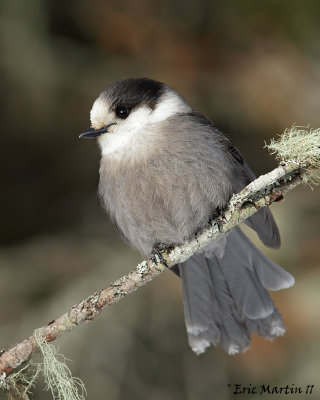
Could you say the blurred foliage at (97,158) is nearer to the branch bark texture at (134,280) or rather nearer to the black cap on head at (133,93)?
the black cap on head at (133,93)

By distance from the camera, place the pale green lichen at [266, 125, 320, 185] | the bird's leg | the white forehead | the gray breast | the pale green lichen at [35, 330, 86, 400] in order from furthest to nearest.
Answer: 1. the white forehead
2. the gray breast
3. the bird's leg
4. the pale green lichen at [35, 330, 86, 400]
5. the pale green lichen at [266, 125, 320, 185]

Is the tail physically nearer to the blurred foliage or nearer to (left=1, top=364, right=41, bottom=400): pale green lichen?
the blurred foliage

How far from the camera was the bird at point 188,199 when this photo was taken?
110 inches

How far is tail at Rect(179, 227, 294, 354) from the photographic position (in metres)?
3.12

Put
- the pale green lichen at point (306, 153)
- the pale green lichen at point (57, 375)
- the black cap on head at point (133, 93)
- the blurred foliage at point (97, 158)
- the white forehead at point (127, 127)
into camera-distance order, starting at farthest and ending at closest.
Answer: the blurred foliage at point (97, 158)
the black cap on head at point (133, 93)
the white forehead at point (127, 127)
the pale green lichen at point (57, 375)
the pale green lichen at point (306, 153)

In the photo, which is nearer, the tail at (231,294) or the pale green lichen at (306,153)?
the pale green lichen at (306,153)

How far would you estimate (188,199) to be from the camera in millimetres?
2797

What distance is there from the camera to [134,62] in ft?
13.7

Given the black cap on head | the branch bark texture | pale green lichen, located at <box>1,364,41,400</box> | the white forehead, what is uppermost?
the black cap on head

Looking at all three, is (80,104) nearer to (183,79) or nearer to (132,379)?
(183,79)

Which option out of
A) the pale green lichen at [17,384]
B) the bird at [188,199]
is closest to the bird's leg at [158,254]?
the bird at [188,199]

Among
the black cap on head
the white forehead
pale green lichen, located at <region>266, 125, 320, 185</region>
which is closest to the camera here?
pale green lichen, located at <region>266, 125, 320, 185</region>

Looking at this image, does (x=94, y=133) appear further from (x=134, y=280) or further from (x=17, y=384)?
(x=17, y=384)

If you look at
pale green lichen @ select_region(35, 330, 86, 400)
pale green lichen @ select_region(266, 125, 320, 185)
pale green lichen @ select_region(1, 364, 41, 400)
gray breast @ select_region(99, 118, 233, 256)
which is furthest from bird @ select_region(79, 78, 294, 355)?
pale green lichen @ select_region(1, 364, 41, 400)
